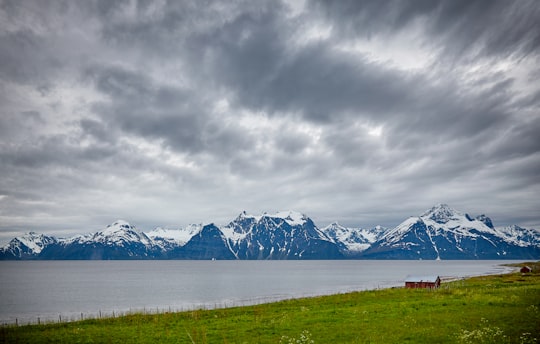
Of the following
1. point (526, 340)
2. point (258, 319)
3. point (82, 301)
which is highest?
point (526, 340)

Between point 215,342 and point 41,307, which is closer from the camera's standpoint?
point 215,342

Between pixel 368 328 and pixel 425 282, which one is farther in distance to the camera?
pixel 425 282

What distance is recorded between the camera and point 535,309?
110ft

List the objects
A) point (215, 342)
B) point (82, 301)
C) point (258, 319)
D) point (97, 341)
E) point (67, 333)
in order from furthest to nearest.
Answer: point (82, 301), point (258, 319), point (67, 333), point (97, 341), point (215, 342)

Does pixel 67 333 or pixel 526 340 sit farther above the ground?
pixel 526 340

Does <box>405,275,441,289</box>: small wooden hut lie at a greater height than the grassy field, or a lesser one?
lesser

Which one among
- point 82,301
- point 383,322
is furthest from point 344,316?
point 82,301

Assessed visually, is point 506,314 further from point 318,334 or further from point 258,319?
point 258,319

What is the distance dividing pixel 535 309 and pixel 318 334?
794 inches

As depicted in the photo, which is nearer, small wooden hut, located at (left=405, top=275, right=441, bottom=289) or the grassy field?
the grassy field

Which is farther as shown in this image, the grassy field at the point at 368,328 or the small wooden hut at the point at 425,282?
the small wooden hut at the point at 425,282

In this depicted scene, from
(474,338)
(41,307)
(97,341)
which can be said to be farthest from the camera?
(41,307)

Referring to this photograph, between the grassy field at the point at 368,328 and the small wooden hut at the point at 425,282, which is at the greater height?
the grassy field at the point at 368,328

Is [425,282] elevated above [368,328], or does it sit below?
below
